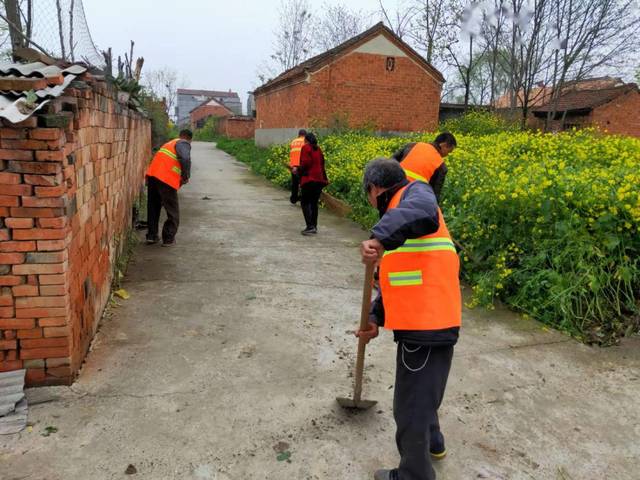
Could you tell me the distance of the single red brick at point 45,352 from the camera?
10.1ft

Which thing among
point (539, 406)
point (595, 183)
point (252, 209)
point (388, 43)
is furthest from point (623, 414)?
point (388, 43)

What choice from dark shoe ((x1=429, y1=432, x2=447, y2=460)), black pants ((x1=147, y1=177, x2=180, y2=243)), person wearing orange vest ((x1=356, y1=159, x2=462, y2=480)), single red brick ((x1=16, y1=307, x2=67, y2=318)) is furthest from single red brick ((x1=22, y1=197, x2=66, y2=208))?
black pants ((x1=147, y1=177, x2=180, y2=243))

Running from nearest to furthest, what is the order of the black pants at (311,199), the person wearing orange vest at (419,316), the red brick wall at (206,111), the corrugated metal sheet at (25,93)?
the person wearing orange vest at (419,316)
the corrugated metal sheet at (25,93)
the black pants at (311,199)
the red brick wall at (206,111)

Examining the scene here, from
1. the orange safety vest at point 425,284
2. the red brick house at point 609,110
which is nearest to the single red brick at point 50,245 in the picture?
the orange safety vest at point 425,284

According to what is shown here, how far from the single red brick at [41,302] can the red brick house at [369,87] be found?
15113 millimetres

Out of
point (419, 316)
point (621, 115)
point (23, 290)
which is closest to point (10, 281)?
point (23, 290)

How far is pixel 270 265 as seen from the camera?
20.5 feet

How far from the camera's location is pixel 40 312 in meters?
3.03

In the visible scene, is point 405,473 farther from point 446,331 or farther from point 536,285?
point 536,285

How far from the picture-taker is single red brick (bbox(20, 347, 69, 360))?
10.1 feet

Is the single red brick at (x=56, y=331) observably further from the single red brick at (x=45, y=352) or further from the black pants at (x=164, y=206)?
the black pants at (x=164, y=206)

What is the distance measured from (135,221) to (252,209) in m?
2.84

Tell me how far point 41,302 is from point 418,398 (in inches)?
90.5

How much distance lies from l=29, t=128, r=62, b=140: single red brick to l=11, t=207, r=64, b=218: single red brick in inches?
16.4
